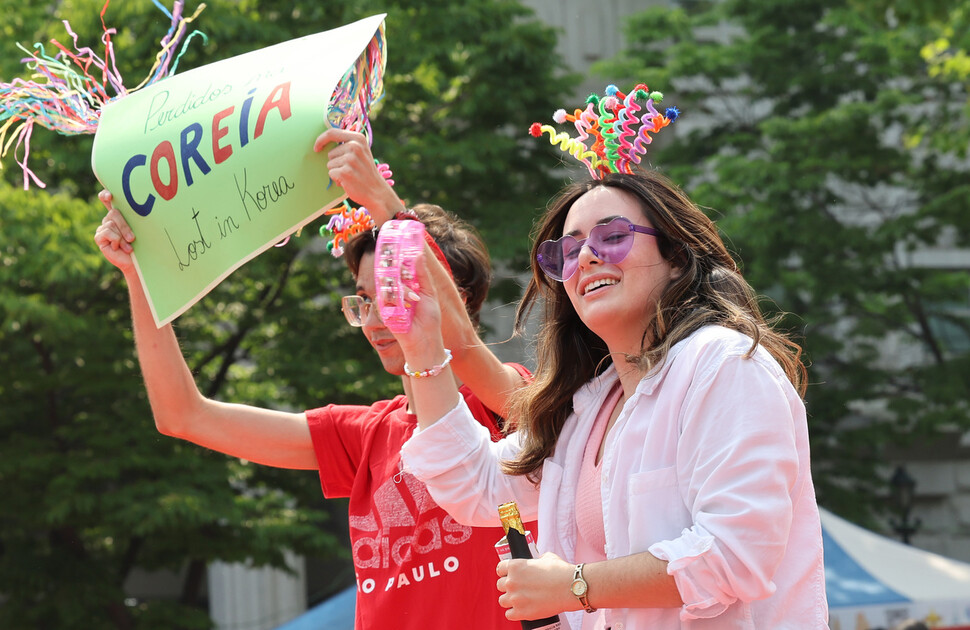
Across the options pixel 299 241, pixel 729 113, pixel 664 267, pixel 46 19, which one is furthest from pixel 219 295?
pixel 664 267

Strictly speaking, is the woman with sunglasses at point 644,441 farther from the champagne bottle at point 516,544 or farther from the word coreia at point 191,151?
the word coreia at point 191,151

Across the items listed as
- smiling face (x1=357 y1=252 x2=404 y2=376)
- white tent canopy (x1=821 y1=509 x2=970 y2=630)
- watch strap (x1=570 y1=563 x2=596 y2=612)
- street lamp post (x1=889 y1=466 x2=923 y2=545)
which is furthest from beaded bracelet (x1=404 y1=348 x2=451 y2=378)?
street lamp post (x1=889 y1=466 x2=923 y2=545)

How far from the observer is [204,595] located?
55.1 feet

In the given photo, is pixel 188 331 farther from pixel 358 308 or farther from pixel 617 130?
pixel 617 130

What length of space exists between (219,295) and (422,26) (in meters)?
2.90

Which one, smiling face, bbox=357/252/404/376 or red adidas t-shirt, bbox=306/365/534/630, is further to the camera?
smiling face, bbox=357/252/404/376

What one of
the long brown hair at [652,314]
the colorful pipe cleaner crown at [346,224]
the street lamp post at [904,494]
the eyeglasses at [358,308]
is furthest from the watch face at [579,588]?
the street lamp post at [904,494]

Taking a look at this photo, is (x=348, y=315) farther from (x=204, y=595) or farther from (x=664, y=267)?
(x=204, y=595)

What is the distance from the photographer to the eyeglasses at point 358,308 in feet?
9.09

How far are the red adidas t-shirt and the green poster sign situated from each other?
0.66 m

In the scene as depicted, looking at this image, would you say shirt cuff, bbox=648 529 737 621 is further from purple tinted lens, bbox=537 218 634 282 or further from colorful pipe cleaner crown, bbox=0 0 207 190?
colorful pipe cleaner crown, bbox=0 0 207 190

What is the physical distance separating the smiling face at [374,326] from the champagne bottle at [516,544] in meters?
0.82

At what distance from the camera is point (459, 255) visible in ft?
9.46

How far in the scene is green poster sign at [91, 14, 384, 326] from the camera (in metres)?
2.22
